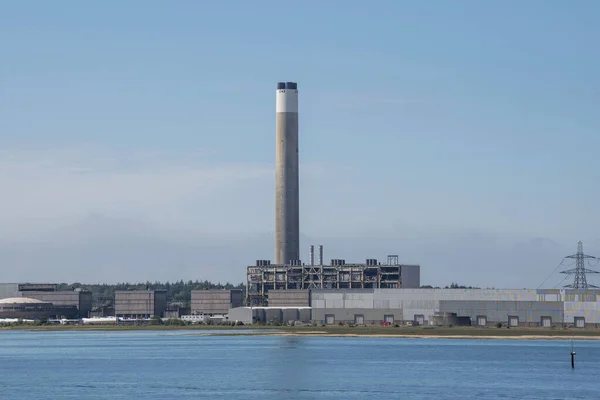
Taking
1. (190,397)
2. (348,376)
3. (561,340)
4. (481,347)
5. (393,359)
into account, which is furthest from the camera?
(561,340)

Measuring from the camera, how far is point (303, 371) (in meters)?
127

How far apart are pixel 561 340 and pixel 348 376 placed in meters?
87.5

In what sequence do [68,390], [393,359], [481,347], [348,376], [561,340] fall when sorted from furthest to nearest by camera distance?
[561,340] → [481,347] → [393,359] → [348,376] → [68,390]

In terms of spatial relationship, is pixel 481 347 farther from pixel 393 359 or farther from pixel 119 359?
pixel 119 359

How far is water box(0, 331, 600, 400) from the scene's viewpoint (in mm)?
105500

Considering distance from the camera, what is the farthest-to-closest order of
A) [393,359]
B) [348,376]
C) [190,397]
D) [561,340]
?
[561,340] → [393,359] → [348,376] → [190,397]

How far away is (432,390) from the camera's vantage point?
106812mm

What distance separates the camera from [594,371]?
129m

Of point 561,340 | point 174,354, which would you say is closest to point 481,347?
point 561,340

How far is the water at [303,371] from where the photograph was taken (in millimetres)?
105500

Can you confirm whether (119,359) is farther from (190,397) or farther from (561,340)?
(561,340)

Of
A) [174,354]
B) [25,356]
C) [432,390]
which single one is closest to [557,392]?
[432,390]

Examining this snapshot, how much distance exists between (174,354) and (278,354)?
51.2 feet

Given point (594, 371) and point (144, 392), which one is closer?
point (144, 392)
